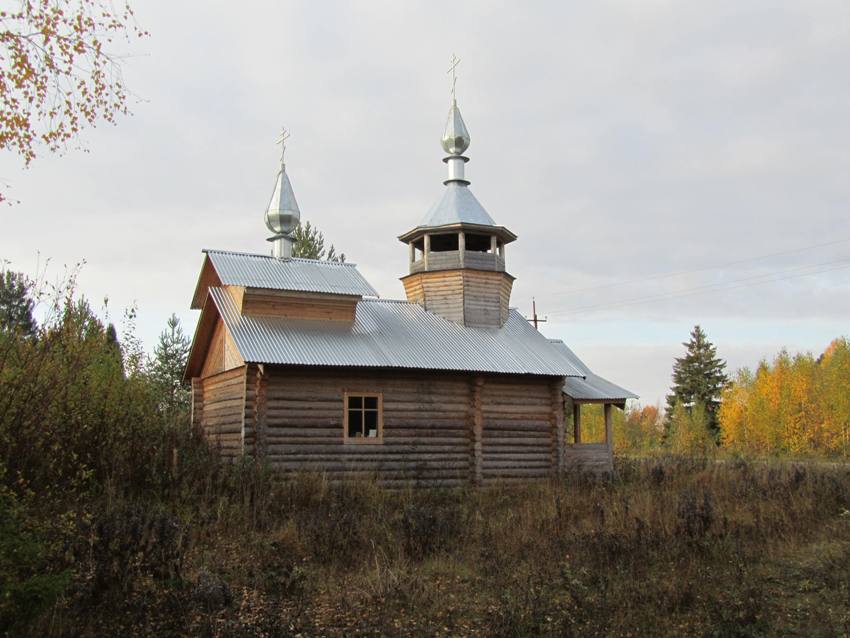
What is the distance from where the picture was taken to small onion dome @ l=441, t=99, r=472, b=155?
2416cm

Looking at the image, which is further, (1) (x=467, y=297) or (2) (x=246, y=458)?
(1) (x=467, y=297)

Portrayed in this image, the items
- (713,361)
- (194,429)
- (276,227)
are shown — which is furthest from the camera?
(713,361)

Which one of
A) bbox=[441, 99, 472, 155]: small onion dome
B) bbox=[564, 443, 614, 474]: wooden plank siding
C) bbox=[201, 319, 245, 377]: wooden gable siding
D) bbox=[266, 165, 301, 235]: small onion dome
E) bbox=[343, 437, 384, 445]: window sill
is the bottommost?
bbox=[564, 443, 614, 474]: wooden plank siding

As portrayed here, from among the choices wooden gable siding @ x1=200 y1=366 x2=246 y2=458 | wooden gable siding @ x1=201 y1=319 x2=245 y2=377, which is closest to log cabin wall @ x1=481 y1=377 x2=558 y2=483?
wooden gable siding @ x1=200 y1=366 x2=246 y2=458

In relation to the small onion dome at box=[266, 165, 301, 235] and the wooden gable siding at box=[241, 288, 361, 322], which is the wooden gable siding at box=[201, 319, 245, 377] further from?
the small onion dome at box=[266, 165, 301, 235]

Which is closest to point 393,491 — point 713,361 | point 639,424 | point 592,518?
point 592,518

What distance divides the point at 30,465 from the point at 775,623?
871cm

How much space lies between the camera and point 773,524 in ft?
39.3

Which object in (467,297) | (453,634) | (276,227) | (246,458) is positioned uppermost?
(276,227)

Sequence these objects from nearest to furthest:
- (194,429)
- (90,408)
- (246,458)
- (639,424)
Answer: (90,408) → (246,458) → (194,429) → (639,424)

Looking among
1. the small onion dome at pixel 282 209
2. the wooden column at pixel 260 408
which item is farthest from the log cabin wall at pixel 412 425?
the small onion dome at pixel 282 209

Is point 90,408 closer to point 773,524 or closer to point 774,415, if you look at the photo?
point 773,524

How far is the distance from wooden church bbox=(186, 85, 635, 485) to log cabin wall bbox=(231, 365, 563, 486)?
31mm

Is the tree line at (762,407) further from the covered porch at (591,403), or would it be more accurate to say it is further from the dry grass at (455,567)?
the dry grass at (455,567)
